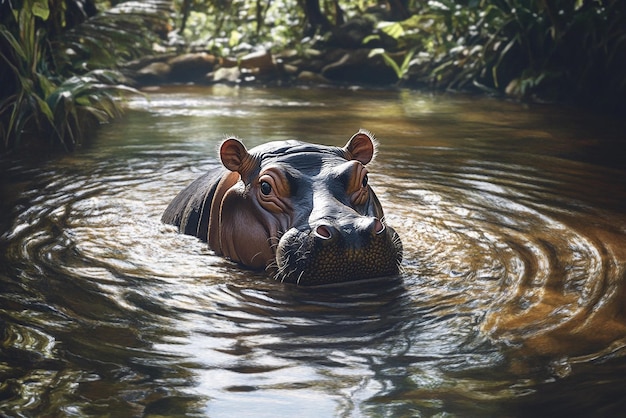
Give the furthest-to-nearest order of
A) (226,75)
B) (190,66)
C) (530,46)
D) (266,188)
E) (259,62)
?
(190,66) → (259,62) → (226,75) → (530,46) → (266,188)

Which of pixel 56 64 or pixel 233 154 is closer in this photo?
pixel 233 154

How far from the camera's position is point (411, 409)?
283cm

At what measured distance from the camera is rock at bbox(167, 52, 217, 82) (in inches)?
761

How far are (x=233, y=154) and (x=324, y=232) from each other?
1.06m

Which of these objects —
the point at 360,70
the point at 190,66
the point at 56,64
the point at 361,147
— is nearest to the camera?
the point at 361,147

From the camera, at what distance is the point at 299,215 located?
13.7 feet

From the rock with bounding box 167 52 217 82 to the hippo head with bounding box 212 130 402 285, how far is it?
14.7 metres

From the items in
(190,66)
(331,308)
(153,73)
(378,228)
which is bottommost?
(153,73)

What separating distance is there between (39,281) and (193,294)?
0.78 m

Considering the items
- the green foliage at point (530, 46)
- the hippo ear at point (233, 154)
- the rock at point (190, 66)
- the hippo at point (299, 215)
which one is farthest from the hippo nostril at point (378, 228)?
the rock at point (190, 66)

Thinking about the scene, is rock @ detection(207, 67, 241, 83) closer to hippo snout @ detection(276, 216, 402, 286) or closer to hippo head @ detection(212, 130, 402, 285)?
hippo head @ detection(212, 130, 402, 285)

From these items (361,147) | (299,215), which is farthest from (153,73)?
(299,215)

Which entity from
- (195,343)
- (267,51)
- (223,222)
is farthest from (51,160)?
(267,51)

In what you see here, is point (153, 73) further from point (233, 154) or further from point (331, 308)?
point (331, 308)
